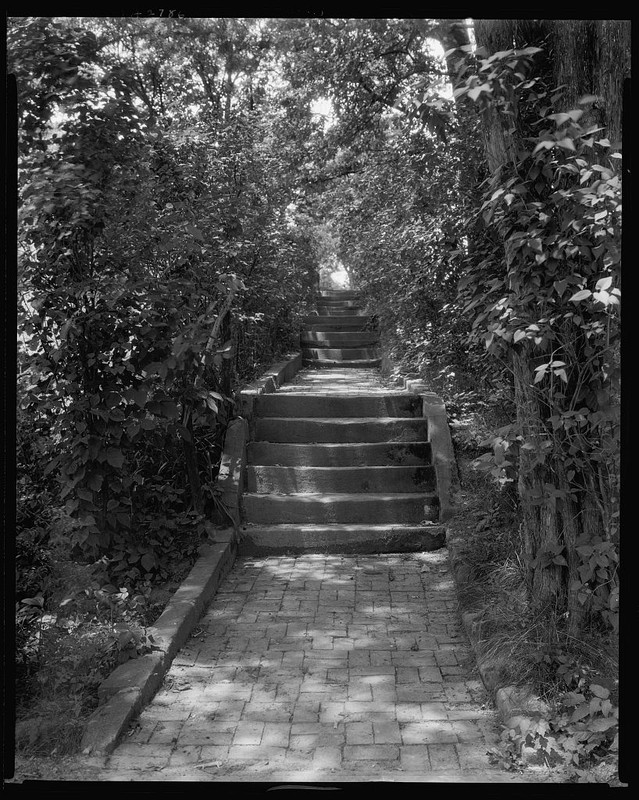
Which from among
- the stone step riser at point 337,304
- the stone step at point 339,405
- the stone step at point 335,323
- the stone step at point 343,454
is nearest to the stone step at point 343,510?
the stone step at point 343,454

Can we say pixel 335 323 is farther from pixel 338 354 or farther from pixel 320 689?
pixel 320 689

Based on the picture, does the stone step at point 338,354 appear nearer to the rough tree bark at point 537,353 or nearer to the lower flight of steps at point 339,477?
the lower flight of steps at point 339,477

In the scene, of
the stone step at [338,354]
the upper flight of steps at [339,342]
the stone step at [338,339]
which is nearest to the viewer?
the upper flight of steps at [339,342]

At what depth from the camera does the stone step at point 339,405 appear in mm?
9023

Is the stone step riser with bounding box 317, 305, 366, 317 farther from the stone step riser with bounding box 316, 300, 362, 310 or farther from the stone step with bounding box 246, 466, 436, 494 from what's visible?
the stone step with bounding box 246, 466, 436, 494

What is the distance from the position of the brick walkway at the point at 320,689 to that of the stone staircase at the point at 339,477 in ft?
1.95

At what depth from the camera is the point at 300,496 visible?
25.1 ft

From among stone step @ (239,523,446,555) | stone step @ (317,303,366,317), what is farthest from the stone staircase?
stone step @ (317,303,366,317)

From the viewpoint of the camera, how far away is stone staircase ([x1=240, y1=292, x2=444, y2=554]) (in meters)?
7.14

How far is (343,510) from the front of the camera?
741cm

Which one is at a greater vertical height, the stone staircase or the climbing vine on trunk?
the climbing vine on trunk

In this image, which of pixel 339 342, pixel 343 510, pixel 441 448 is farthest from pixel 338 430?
pixel 339 342

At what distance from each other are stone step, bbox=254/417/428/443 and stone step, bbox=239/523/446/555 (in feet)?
5.07

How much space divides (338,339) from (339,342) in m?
0.15
